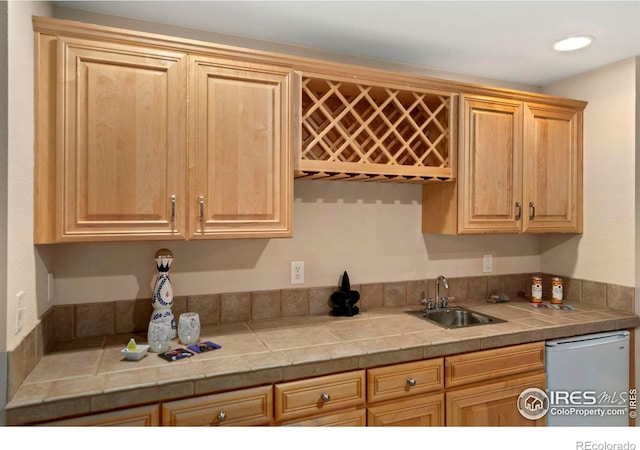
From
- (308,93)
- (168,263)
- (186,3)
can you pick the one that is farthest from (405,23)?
(168,263)

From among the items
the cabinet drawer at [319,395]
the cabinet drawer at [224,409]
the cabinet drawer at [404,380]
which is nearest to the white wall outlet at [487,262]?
the cabinet drawer at [404,380]

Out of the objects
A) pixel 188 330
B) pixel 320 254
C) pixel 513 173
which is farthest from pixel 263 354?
pixel 513 173

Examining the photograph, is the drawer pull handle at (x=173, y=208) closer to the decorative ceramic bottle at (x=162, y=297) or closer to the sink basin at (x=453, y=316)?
the decorative ceramic bottle at (x=162, y=297)

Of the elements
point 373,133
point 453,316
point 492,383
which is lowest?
point 492,383

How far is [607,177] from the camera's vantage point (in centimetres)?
261

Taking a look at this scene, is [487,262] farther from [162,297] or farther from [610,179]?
[162,297]

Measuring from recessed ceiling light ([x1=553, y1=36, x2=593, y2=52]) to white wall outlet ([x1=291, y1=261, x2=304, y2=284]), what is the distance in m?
1.90

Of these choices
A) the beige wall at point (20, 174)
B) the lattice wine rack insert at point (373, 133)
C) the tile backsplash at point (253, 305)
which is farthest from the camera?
the lattice wine rack insert at point (373, 133)

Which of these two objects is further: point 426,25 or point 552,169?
point 552,169

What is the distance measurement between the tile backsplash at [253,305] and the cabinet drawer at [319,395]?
0.66m

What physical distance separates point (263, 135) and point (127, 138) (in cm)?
58

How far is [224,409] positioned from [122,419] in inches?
14.0

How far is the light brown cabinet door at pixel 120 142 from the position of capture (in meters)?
1.62

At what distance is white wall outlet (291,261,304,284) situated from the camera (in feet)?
7.76
